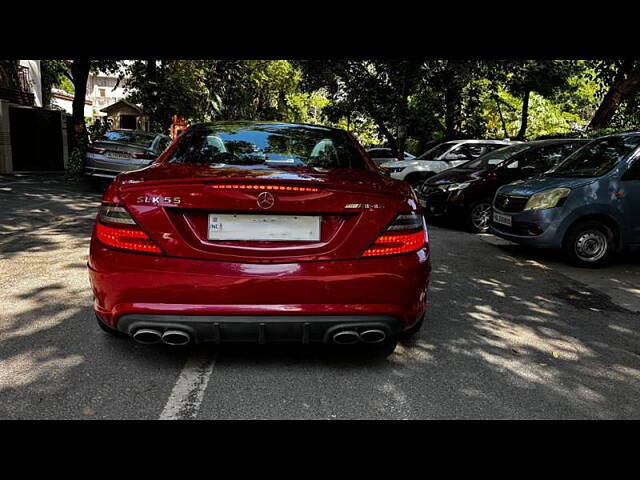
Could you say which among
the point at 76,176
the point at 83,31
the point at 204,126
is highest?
the point at 83,31

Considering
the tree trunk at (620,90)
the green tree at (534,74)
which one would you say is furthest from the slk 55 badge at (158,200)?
the green tree at (534,74)

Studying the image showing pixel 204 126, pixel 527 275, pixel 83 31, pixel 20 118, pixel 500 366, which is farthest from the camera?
pixel 20 118

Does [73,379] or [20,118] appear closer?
[73,379]

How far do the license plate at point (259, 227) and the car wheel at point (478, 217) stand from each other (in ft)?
23.1

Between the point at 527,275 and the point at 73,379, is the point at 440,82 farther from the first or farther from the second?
the point at 73,379

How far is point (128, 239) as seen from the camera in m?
2.89

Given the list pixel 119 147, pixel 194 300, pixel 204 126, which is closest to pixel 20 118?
pixel 119 147

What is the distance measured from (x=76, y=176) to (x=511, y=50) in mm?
15442

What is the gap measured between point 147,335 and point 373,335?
4.01ft

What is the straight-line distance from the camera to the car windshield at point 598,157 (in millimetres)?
6793

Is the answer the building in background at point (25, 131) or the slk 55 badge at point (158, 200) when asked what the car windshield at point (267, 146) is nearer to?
the slk 55 badge at point (158, 200)

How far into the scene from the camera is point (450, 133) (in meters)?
22.5

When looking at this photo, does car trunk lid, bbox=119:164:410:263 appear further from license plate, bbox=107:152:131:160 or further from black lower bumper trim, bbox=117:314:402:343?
license plate, bbox=107:152:131:160

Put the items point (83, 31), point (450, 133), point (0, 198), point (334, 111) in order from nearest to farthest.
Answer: point (83, 31), point (0, 198), point (450, 133), point (334, 111)
